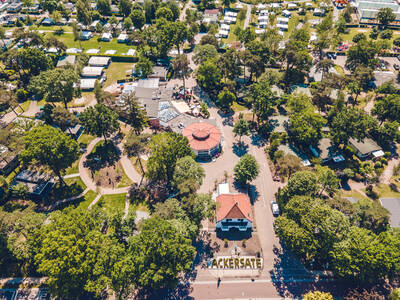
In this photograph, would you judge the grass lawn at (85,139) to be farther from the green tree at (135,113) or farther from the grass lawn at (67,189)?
the green tree at (135,113)

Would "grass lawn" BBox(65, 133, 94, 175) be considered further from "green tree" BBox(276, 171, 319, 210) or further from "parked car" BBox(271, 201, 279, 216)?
"green tree" BBox(276, 171, 319, 210)

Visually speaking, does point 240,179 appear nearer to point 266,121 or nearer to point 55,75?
point 266,121

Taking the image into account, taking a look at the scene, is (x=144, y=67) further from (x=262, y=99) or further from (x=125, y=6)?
(x=125, y=6)

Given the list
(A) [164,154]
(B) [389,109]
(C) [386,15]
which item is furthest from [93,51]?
(C) [386,15]

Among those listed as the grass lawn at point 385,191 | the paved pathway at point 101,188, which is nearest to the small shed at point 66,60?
the paved pathway at point 101,188

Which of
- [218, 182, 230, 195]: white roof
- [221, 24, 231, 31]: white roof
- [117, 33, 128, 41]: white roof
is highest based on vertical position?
[221, 24, 231, 31]: white roof

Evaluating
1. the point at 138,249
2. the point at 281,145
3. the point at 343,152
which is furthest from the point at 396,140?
the point at 138,249

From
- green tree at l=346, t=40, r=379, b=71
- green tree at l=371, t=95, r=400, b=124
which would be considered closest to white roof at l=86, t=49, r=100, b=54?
green tree at l=346, t=40, r=379, b=71
